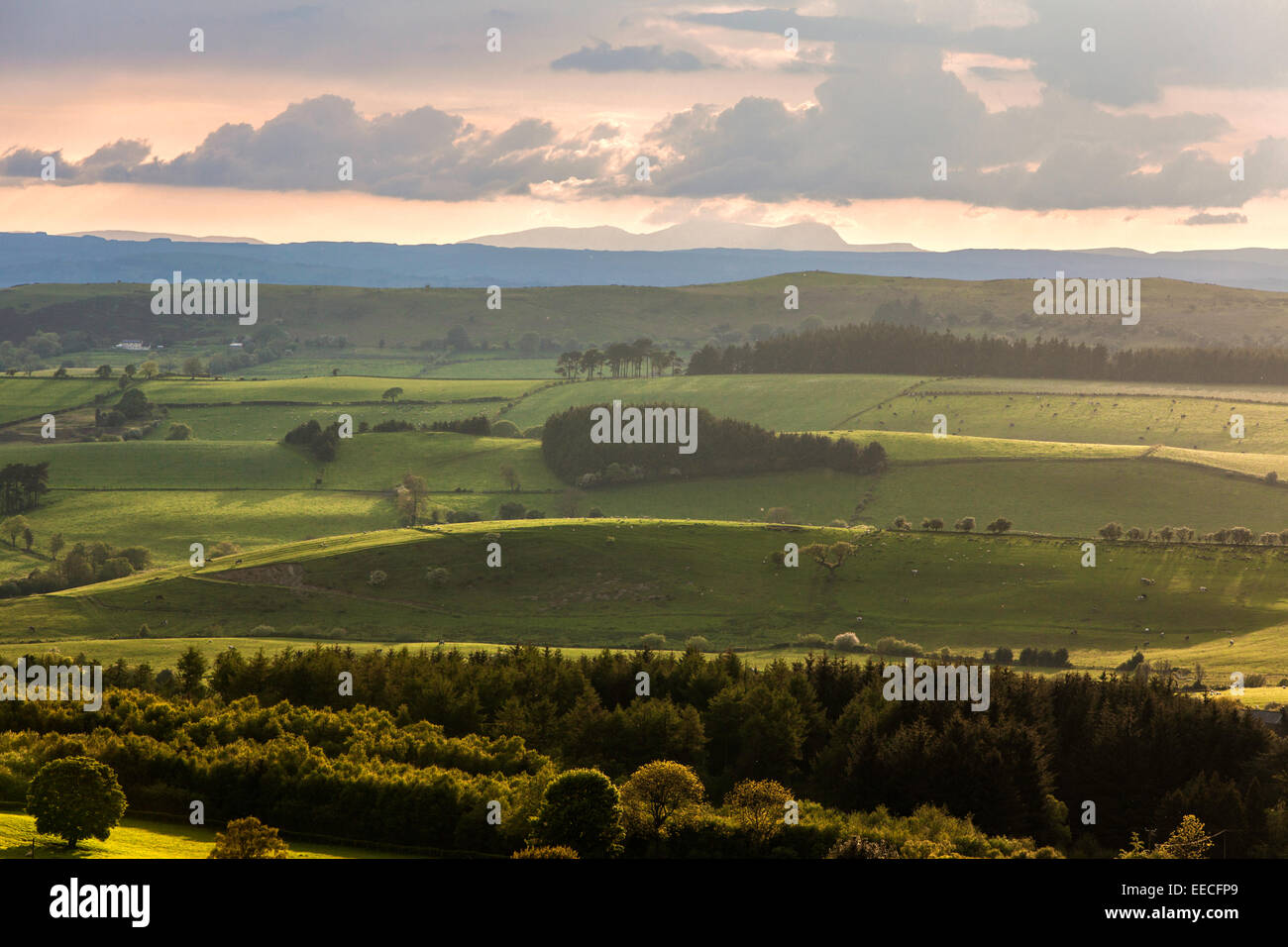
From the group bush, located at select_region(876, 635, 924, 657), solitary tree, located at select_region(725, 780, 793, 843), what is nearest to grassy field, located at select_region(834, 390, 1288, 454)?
bush, located at select_region(876, 635, 924, 657)

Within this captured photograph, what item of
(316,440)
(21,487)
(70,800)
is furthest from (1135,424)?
(70,800)

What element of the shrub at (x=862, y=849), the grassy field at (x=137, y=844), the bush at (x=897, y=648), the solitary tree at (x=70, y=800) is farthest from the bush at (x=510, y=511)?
the solitary tree at (x=70, y=800)

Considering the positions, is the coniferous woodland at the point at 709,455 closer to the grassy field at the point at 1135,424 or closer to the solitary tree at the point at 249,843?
the grassy field at the point at 1135,424

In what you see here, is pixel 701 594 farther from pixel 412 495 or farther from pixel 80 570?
pixel 80 570

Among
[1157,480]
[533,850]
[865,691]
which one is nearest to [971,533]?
[1157,480]

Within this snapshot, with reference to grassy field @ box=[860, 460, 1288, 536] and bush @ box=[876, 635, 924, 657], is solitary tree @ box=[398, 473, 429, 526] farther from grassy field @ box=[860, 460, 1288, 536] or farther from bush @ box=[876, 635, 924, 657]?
bush @ box=[876, 635, 924, 657]
